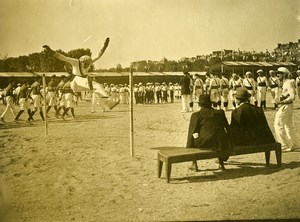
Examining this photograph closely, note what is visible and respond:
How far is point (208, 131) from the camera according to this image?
386 centimetres

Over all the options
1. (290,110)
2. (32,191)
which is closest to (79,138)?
(32,191)

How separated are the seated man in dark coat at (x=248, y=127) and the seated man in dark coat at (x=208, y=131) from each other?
0.21m

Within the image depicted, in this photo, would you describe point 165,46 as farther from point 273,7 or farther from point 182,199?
point 182,199

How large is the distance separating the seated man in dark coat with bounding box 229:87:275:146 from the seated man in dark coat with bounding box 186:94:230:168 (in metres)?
0.21

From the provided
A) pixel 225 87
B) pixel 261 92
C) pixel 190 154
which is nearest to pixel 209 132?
pixel 190 154

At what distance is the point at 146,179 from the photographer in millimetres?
3812

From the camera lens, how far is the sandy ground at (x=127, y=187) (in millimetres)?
3480

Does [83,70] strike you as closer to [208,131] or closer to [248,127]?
[208,131]

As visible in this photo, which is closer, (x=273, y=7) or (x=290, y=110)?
(x=273, y=7)

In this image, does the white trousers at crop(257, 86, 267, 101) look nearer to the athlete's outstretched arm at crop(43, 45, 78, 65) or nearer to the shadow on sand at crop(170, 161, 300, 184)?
the shadow on sand at crop(170, 161, 300, 184)

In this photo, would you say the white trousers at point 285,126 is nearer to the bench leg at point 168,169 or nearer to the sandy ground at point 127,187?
the sandy ground at point 127,187

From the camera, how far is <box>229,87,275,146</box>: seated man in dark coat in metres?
4.07

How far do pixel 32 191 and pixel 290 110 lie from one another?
3.37 metres

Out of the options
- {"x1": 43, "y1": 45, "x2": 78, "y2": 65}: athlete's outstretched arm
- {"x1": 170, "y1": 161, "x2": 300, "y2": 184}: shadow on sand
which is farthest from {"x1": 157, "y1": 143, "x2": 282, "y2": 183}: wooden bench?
{"x1": 43, "y1": 45, "x2": 78, "y2": 65}: athlete's outstretched arm
